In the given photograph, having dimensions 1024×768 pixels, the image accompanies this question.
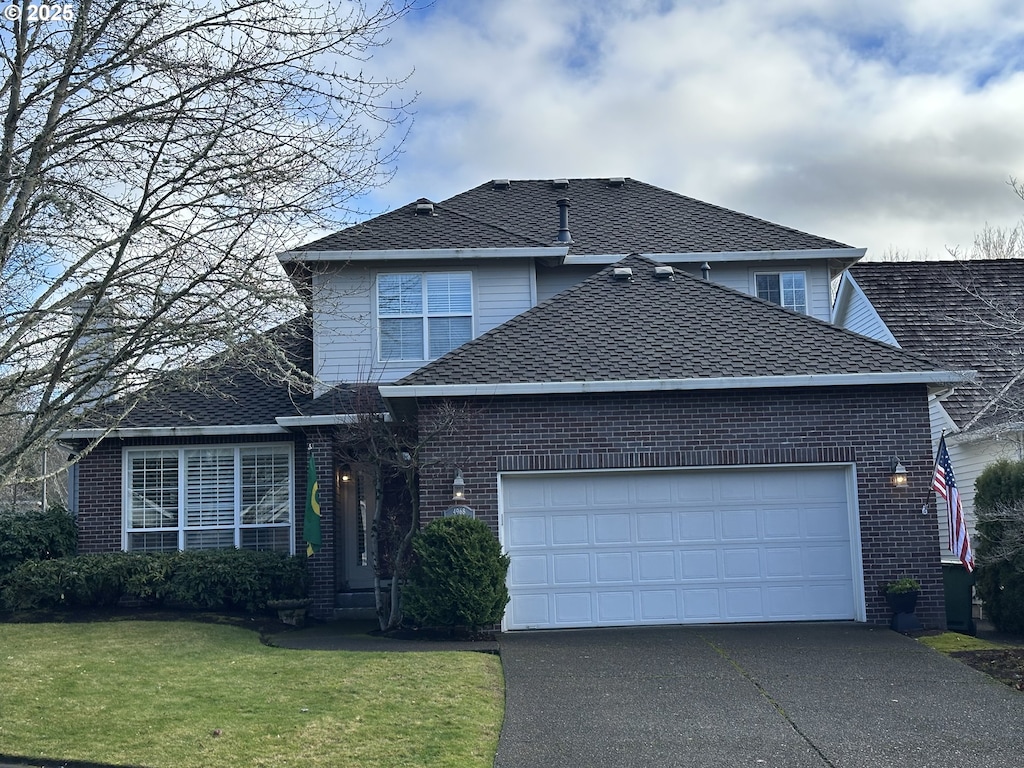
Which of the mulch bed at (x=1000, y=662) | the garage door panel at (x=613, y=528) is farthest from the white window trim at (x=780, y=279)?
the mulch bed at (x=1000, y=662)

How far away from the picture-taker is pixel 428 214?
18.2 m

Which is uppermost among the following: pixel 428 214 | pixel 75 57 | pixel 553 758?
pixel 428 214

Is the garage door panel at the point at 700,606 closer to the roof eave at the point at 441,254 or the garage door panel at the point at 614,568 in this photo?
the garage door panel at the point at 614,568

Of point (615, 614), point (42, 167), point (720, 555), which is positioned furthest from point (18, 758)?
point (720, 555)

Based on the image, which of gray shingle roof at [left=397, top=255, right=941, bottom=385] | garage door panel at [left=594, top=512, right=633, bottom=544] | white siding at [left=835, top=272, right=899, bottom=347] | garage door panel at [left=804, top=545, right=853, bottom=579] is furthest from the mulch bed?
white siding at [left=835, top=272, right=899, bottom=347]

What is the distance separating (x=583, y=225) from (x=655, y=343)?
6.20m

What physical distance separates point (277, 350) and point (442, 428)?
5.17 m

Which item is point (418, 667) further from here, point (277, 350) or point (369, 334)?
point (369, 334)

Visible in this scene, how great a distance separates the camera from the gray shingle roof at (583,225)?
17125 millimetres

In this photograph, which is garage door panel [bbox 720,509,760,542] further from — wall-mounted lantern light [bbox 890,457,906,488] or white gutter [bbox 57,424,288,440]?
white gutter [bbox 57,424,288,440]

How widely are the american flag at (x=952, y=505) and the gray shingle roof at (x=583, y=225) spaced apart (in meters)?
6.88

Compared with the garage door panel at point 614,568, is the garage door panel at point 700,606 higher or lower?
lower

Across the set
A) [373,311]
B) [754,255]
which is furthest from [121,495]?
[754,255]

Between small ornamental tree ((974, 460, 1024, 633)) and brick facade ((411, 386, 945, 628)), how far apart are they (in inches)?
27.1
